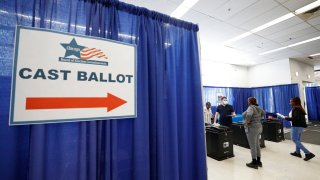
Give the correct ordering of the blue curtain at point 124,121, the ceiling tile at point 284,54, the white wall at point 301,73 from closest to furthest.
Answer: the blue curtain at point 124,121, the ceiling tile at point 284,54, the white wall at point 301,73

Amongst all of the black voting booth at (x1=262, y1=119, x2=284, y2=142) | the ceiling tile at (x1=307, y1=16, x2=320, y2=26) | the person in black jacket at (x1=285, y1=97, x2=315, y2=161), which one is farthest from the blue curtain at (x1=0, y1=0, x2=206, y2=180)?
the black voting booth at (x1=262, y1=119, x2=284, y2=142)

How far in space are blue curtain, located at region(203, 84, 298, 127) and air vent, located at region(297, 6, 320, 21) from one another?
3807mm

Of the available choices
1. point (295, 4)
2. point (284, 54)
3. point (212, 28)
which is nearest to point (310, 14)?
point (295, 4)

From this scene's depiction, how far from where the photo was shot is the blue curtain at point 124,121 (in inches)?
39.2

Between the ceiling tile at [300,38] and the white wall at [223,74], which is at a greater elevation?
the ceiling tile at [300,38]

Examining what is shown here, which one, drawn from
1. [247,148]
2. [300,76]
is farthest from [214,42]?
[300,76]

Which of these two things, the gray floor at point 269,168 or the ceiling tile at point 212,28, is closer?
the gray floor at point 269,168

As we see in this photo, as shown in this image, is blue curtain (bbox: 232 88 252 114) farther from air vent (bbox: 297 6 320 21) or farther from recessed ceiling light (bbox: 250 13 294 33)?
air vent (bbox: 297 6 320 21)

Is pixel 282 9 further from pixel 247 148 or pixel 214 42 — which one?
pixel 247 148

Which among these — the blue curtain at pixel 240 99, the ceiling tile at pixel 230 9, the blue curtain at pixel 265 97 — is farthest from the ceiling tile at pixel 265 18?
the blue curtain at pixel 265 97

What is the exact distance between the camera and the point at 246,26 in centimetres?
429

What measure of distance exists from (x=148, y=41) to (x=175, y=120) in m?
0.81

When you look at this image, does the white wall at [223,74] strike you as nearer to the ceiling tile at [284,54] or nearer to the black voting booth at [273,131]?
the ceiling tile at [284,54]

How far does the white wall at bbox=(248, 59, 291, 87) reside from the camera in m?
7.28
